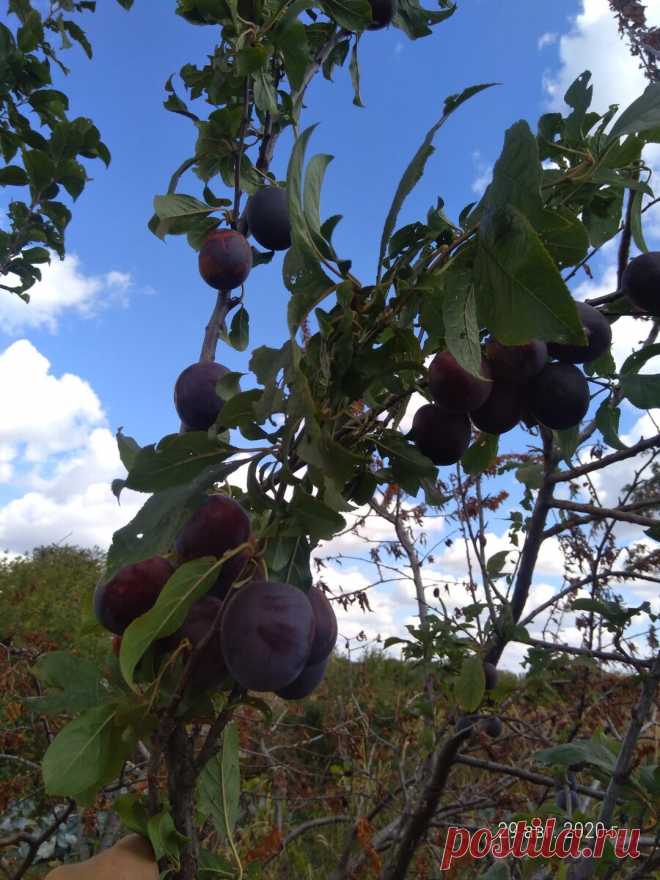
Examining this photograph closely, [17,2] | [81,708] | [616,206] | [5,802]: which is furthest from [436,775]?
[17,2]

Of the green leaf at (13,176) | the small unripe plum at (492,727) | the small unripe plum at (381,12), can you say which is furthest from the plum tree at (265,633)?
the green leaf at (13,176)

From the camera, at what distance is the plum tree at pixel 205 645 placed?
665mm

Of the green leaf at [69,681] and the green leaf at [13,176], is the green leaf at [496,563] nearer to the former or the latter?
the green leaf at [69,681]

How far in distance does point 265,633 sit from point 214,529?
145 mm

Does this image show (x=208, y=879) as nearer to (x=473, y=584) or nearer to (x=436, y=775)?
(x=436, y=775)

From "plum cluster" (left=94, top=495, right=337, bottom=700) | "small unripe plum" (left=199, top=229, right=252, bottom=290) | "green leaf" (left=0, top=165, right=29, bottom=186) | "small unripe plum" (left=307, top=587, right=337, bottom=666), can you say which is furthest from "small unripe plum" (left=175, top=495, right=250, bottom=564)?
"green leaf" (left=0, top=165, right=29, bottom=186)

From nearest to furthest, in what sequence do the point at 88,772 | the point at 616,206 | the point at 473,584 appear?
the point at 88,772 < the point at 616,206 < the point at 473,584

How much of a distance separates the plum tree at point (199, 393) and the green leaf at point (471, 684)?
89 cm

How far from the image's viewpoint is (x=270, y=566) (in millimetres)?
682

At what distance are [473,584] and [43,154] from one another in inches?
84.3

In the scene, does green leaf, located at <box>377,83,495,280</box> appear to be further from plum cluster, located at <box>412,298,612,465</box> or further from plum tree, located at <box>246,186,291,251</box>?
plum tree, located at <box>246,186,291,251</box>

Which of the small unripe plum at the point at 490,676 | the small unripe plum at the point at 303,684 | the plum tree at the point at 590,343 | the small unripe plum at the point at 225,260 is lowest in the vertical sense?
the small unripe plum at the point at 303,684

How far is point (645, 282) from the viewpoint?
31.9 inches

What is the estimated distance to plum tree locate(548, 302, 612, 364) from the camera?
79cm
